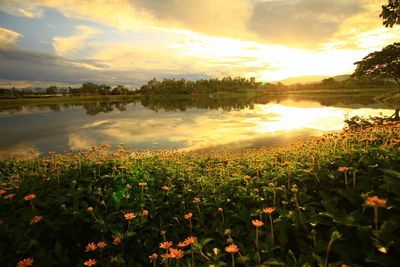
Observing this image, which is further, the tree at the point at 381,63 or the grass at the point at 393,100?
the grass at the point at 393,100

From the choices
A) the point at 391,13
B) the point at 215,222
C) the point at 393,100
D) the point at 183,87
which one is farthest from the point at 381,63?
the point at 183,87

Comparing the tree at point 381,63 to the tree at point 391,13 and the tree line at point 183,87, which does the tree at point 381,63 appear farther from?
the tree line at point 183,87

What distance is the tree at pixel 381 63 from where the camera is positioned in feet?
84.3

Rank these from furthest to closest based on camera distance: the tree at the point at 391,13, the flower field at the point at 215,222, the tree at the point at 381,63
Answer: the tree at the point at 381,63 → the tree at the point at 391,13 → the flower field at the point at 215,222

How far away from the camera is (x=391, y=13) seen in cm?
1240

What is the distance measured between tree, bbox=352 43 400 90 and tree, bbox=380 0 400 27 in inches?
709

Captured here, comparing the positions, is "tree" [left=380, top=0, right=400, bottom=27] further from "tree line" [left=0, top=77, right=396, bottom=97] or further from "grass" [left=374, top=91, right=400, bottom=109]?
"tree line" [left=0, top=77, right=396, bottom=97]

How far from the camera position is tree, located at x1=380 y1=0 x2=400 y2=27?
40.0ft

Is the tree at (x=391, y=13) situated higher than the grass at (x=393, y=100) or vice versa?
the tree at (x=391, y=13)

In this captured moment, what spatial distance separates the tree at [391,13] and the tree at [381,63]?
1800 cm

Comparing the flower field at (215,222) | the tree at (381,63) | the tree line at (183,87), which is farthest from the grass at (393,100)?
the tree line at (183,87)

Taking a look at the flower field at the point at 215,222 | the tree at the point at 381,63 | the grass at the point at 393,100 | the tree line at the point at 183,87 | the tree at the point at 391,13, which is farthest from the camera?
the tree line at the point at 183,87

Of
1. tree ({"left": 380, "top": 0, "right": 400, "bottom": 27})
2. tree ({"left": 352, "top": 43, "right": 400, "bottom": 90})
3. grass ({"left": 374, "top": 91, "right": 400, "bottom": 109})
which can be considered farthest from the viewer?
grass ({"left": 374, "top": 91, "right": 400, "bottom": 109})

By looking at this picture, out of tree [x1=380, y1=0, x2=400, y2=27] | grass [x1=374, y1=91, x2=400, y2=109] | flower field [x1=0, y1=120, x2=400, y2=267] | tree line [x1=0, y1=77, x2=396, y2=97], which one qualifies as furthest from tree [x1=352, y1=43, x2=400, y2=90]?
tree line [x1=0, y1=77, x2=396, y2=97]
